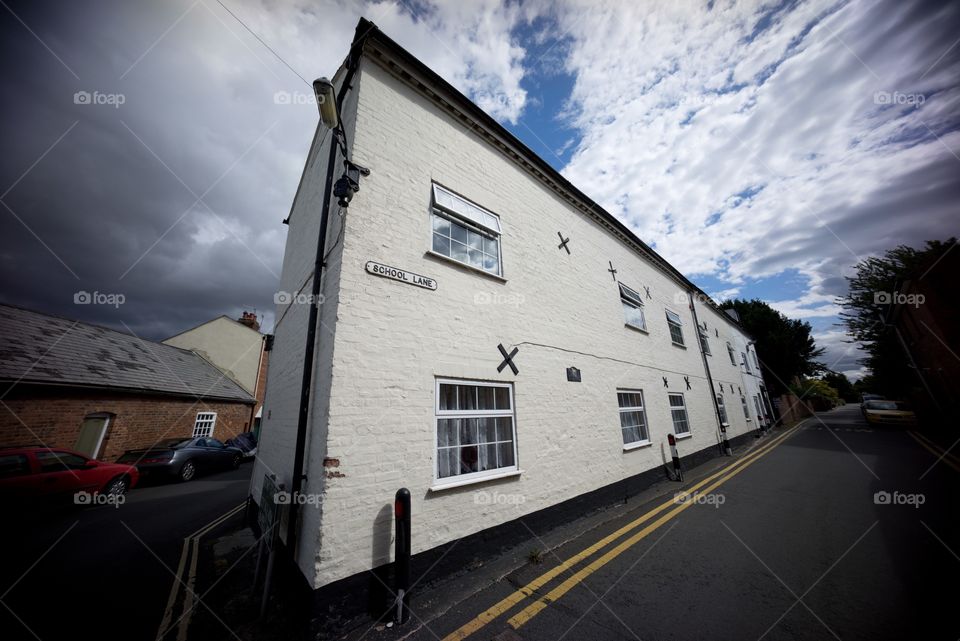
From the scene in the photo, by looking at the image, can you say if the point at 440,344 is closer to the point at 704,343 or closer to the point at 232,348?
the point at 704,343

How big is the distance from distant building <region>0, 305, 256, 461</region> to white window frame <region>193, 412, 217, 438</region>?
0.06 m

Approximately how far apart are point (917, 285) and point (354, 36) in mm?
25544

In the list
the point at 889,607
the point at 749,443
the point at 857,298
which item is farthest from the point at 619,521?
the point at 857,298

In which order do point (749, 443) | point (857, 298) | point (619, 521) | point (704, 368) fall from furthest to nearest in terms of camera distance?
point (857, 298) < point (749, 443) < point (704, 368) < point (619, 521)

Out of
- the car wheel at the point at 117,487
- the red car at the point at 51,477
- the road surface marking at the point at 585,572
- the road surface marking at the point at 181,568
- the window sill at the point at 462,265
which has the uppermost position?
the window sill at the point at 462,265

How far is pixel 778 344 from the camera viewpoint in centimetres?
3064

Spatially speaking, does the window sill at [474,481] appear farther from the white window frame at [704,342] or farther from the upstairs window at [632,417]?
the white window frame at [704,342]

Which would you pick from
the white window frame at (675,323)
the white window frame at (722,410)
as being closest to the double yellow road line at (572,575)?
the white window frame at (675,323)

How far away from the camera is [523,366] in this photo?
217 inches

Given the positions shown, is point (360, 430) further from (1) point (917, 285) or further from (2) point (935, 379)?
(2) point (935, 379)

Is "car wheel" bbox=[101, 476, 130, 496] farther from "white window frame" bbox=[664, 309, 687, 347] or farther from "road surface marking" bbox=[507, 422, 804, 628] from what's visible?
"white window frame" bbox=[664, 309, 687, 347]

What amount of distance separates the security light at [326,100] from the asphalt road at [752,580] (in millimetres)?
5841

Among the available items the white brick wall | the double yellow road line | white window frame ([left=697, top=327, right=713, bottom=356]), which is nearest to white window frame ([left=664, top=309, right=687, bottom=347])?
white window frame ([left=697, top=327, right=713, bottom=356])

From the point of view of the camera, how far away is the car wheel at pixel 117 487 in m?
9.08
